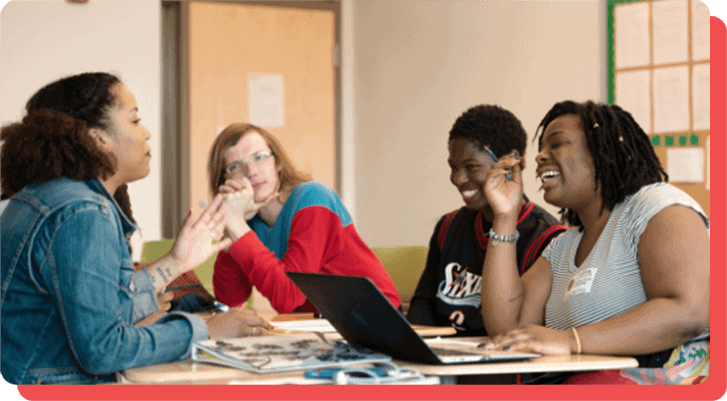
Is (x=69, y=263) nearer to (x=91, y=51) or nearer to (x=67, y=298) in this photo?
(x=67, y=298)

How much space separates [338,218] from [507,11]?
1.94m

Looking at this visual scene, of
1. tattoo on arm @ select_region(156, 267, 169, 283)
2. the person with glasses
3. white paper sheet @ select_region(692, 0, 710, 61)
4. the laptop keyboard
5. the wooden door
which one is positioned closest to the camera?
the laptop keyboard

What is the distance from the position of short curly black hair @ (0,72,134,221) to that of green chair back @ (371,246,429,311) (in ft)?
4.70

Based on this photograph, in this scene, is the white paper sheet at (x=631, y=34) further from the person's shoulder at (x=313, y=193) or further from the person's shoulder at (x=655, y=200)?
the person's shoulder at (x=655, y=200)

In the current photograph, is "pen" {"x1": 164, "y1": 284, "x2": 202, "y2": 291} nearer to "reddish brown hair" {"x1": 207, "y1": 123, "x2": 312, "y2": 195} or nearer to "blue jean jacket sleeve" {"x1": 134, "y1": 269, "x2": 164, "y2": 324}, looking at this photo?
"reddish brown hair" {"x1": 207, "y1": 123, "x2": 312, "y2": 195}

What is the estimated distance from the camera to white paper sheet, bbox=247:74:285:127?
4402mm

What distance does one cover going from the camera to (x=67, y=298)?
107 centimetres

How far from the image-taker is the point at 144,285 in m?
1.42

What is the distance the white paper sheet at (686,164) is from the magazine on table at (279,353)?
2.14 m

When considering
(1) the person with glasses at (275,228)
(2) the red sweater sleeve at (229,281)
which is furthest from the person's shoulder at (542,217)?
(2) the red sweater sleeve at (229,281)

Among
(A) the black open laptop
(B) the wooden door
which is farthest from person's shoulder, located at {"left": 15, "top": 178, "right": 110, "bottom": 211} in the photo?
(B) the wooden door

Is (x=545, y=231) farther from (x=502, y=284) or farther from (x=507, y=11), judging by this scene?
(x=507, y=11)

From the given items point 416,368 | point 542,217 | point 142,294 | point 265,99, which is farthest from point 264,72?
point 416,368
